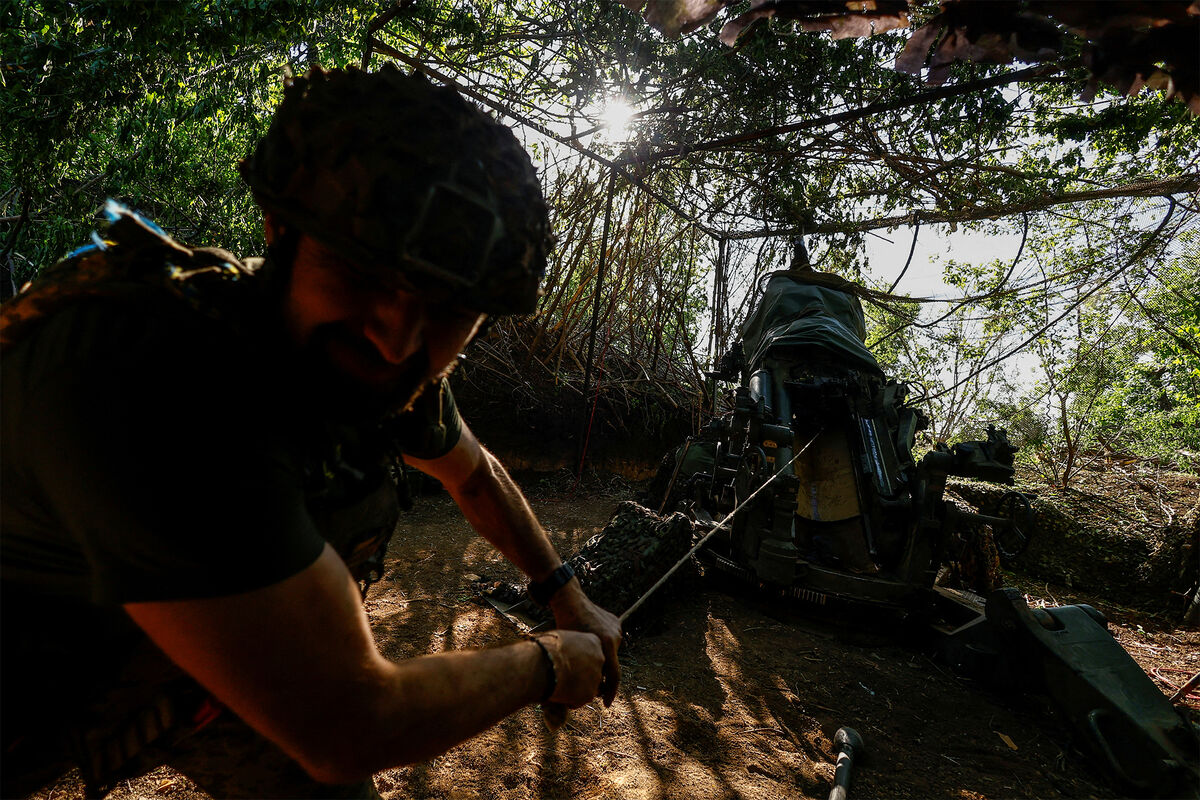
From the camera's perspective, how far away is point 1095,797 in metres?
2.87

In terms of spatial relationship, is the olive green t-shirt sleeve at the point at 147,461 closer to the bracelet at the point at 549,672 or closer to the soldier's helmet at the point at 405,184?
the soldier's helmet at the point at 405,184

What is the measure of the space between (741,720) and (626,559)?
1.27 metres

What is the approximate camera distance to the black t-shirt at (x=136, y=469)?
867 mm

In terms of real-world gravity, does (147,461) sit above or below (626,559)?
above

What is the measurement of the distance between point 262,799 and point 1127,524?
27.0 feet

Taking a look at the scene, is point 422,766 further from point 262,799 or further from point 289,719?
point 289,719

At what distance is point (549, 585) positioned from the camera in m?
1.81

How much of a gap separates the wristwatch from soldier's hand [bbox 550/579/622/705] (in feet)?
0.05

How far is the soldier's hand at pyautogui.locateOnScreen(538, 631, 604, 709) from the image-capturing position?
1298mm

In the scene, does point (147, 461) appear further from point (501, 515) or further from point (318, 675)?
point (501, 515)

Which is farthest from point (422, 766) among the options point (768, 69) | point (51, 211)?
point (51, 211)

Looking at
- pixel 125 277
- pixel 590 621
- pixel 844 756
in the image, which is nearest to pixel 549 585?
pixel 590 621

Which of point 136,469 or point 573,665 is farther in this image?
point 573,665

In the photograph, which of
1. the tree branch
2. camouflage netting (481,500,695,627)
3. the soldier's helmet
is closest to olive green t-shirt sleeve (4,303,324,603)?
the soldier's helmet
